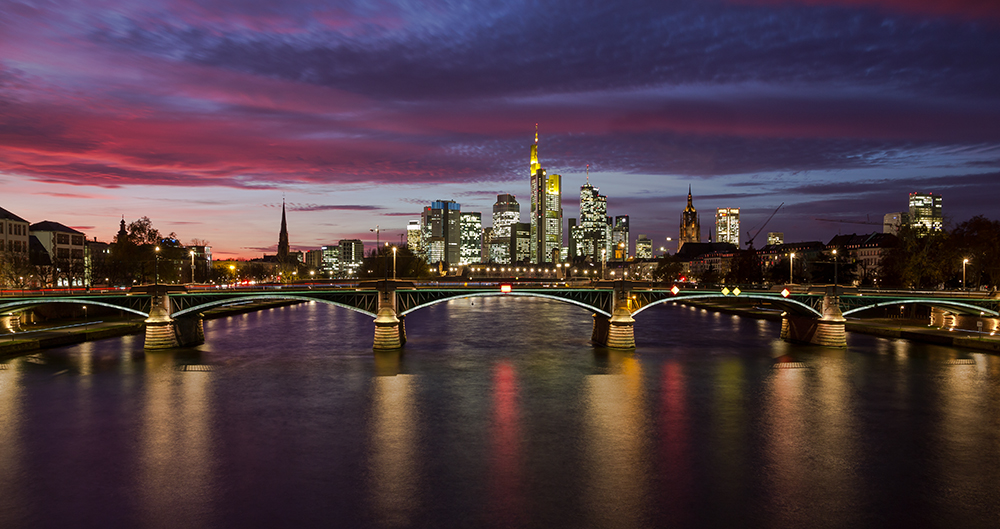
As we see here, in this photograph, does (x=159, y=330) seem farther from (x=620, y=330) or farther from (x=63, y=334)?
(x=620, y=330)

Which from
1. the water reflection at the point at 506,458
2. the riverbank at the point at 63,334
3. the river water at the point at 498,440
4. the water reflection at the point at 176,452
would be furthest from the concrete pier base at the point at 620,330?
the riverbank at the point at 63,334

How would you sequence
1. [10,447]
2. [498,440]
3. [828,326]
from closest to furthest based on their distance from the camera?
[10,447] → [498,440] → [828,326]

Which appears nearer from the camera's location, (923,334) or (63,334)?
(63,334)

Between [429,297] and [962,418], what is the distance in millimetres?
50276

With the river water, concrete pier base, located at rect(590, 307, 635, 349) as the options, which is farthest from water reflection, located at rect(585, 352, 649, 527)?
concrete pier base, located at rect(590, 307, 635, 349)

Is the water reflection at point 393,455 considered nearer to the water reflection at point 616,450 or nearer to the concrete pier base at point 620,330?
the water reflection at point 616,450

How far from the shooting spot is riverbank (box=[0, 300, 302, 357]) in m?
64.5

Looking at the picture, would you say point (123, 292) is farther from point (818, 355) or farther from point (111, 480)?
point (818, 355)

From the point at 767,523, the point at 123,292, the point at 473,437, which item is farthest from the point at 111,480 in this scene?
the point at 123,292

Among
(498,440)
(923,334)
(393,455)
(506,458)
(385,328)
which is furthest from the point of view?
(923,334)

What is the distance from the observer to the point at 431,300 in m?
72.1

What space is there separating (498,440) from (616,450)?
682 cm

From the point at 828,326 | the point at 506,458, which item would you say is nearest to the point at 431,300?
the point at 506,458

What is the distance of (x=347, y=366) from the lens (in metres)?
61.4
